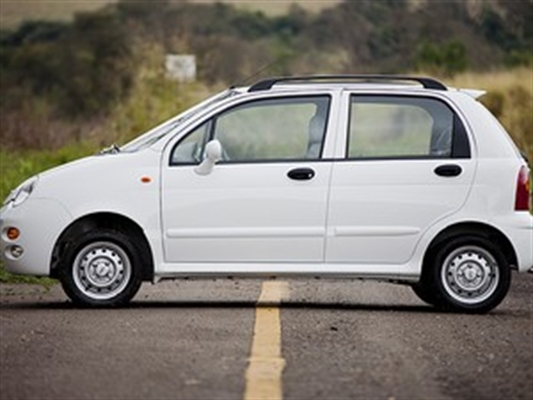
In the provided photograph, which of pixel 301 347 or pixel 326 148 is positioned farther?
pixel 326 148

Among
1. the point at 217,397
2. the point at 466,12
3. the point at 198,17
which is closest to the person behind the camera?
the point at 217,397

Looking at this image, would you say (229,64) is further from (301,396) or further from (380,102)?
(301,396)

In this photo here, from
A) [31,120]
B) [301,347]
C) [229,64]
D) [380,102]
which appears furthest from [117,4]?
[301,347]

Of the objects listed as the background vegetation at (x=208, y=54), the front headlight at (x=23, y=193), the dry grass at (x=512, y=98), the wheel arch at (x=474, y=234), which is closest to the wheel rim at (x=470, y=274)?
the wheel arch at (x=474, y=234)

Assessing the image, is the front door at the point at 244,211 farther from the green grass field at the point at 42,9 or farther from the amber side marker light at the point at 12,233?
the green grass field at the point at 42,9

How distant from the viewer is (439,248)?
1414 cm

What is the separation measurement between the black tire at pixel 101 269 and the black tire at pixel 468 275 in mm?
2022

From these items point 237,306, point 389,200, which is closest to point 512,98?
A: point 389,200

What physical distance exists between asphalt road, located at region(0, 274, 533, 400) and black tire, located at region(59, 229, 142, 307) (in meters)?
0.19

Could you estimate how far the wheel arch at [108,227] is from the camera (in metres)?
14.0

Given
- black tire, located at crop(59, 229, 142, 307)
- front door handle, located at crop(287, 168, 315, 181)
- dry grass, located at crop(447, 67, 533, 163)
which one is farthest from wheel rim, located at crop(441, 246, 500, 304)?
dry grass, located at crop(447, 67, 533, 163)

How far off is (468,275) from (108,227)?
2.48m

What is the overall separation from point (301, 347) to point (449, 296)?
314cm

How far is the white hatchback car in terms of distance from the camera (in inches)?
552
